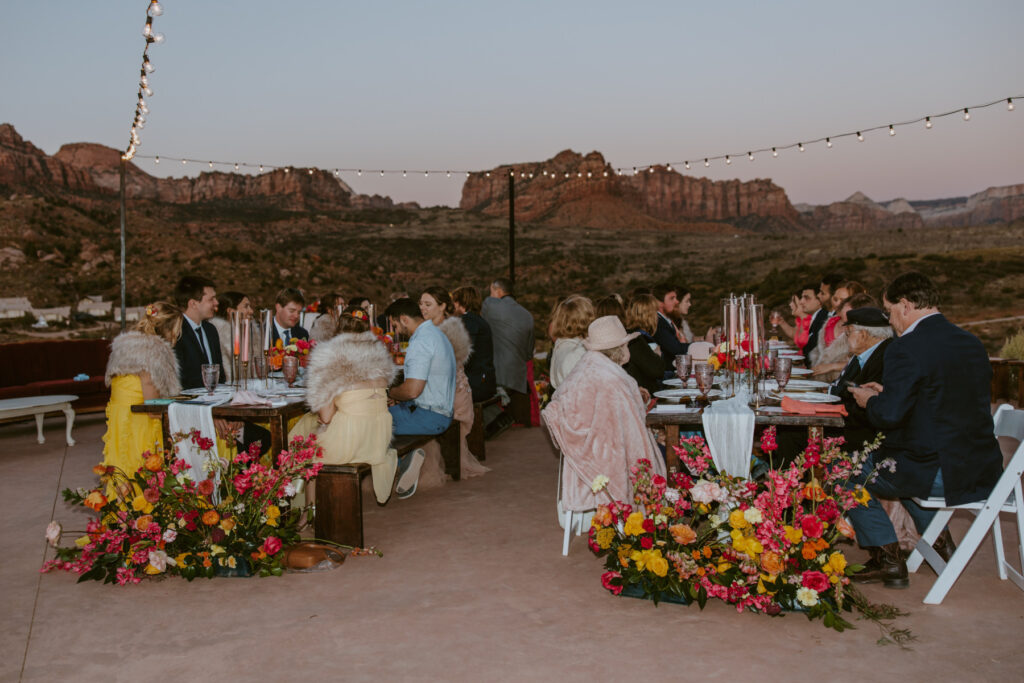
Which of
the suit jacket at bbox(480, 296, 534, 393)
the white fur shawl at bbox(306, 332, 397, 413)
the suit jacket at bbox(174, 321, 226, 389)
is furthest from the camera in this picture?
→ the suit jacket at bbox(480, 296, 534, 393)

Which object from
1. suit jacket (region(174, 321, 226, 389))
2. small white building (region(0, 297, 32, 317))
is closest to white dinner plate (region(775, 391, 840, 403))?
suit jacket (region(174, 321, 226, 389))

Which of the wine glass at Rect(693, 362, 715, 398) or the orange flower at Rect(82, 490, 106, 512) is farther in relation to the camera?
the wine glass at Rect(693, 362, 715, 398)

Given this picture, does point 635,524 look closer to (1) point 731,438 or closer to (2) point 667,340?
(1) point 731,438

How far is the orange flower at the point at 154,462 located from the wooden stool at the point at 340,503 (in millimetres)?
805

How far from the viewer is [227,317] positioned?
19.7 ft

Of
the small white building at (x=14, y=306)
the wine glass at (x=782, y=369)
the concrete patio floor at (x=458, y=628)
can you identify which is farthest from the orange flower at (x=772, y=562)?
the small white building at (x=14, y=306)

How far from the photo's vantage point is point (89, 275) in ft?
109

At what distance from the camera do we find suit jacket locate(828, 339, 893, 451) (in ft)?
12.5

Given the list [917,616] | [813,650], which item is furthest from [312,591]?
[917,616]

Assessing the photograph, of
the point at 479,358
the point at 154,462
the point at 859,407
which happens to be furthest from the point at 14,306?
the point at 859,407

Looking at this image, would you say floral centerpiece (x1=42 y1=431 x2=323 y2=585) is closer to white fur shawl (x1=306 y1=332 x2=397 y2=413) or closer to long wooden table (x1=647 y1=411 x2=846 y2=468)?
white fur shawl (x1=306 y1=332 x2=397 y2=413)

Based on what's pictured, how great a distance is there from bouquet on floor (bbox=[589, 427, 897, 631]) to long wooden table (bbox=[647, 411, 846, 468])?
11 centimetres

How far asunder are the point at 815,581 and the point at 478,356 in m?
4.07

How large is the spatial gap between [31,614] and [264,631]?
3.57 ft
